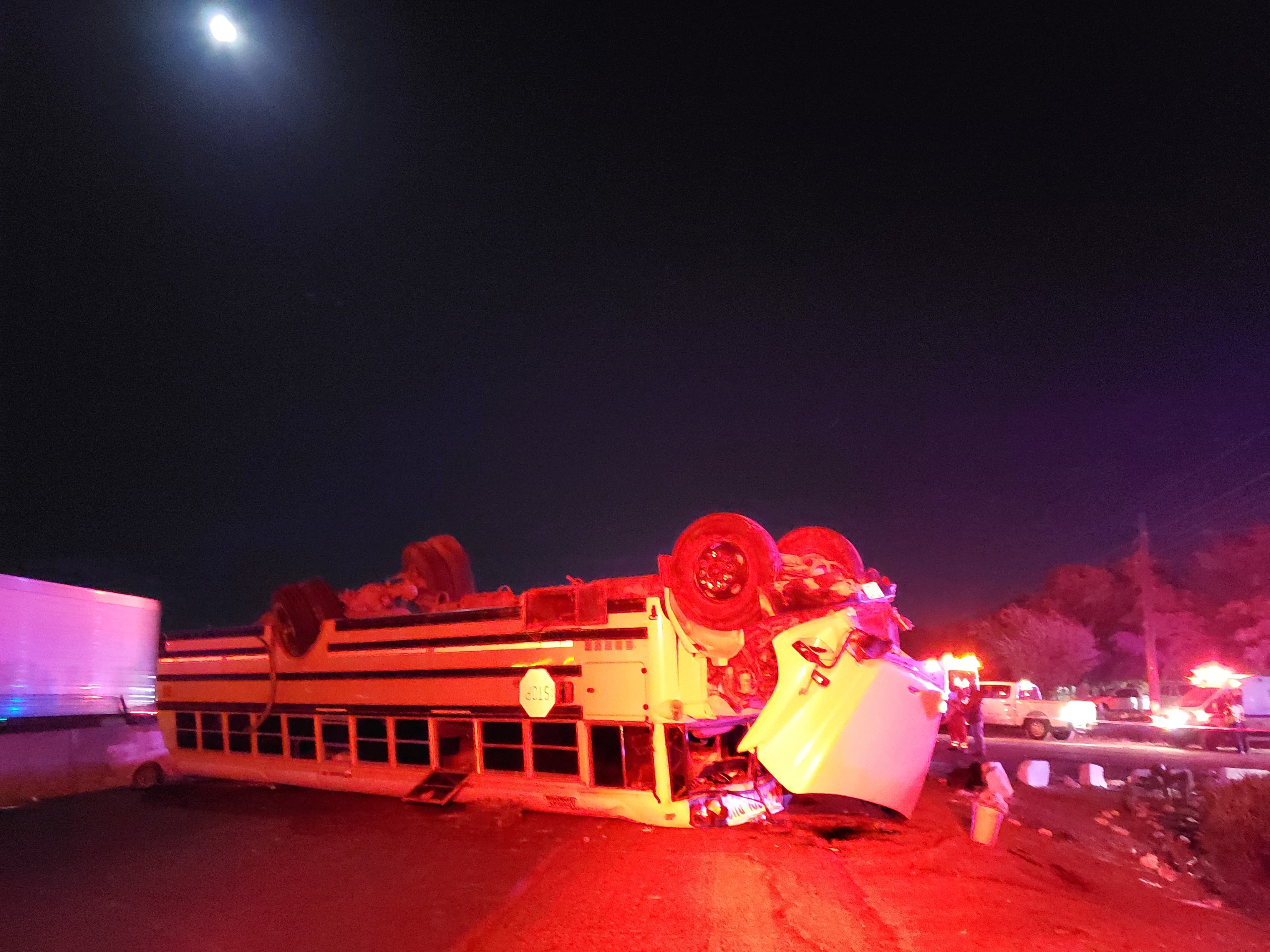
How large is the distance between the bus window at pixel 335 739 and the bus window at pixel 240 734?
4.84 feet

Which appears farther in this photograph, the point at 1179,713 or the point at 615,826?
the point at 1179,713

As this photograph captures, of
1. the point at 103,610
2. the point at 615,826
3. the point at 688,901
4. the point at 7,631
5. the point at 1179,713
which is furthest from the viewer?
the point at 1179,713

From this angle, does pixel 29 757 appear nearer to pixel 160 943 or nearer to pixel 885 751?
pixel 160 943

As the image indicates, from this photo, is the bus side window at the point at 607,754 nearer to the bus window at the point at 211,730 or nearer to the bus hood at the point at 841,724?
the bus hood at the point at 841,724

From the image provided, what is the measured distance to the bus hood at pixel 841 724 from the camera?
21.3ft

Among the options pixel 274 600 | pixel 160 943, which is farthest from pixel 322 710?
pixel 160 943

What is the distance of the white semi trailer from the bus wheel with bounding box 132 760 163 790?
0.01 metres

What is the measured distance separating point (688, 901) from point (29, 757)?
9.31 meters

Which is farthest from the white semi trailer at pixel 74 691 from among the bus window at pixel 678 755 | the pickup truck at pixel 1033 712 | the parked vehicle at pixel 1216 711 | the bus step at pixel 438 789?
the parked vehicle at pixel 1216 711

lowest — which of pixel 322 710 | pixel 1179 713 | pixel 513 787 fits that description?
pixel 1179 713

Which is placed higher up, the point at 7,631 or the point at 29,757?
the point at 7,631

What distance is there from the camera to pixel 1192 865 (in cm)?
820

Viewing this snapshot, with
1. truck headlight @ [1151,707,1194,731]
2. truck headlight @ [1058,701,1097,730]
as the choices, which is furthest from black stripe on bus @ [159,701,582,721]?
truck headlight @ [1151,707,1194,731]

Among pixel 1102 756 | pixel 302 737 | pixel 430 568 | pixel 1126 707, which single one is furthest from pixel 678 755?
pixel 1126 707
